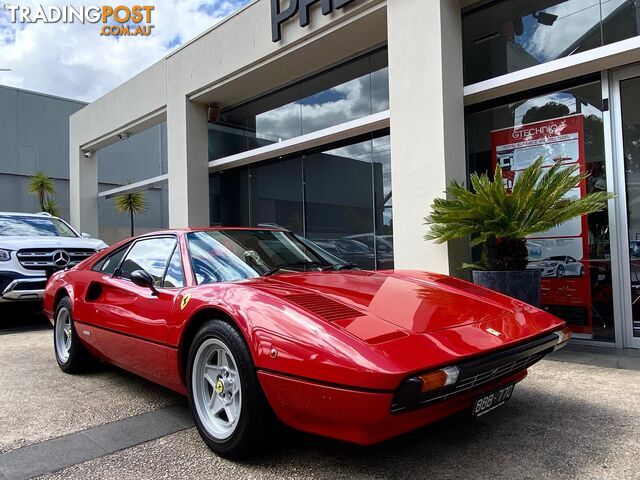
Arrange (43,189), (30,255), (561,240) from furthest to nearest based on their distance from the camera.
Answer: (43,189), (30,255), (561,240)

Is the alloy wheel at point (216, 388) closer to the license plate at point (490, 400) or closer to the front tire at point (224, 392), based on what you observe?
the front tire at point (224, 392)

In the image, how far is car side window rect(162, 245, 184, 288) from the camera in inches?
127

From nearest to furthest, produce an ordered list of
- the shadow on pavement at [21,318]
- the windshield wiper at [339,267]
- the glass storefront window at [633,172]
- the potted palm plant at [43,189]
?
the windshield wiper at [339,267] < the glass storefront window at [633,172] < the shadow on pavement at [21,318] < the potted palm plant at [43,189]

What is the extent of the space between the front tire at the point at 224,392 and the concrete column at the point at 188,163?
8.07 metres

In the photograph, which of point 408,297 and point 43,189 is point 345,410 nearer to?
point 408,297

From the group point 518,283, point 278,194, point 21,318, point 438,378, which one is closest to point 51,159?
point 21,318

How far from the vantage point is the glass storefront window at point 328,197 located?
27.3 feet

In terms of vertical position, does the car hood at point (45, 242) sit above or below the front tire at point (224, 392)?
above

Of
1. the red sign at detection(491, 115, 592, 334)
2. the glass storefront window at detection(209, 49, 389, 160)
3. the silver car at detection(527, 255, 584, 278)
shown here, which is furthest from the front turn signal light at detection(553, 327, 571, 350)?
the glass storefront window at detection(209, 49, 389, 160)

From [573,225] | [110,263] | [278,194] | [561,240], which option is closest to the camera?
[110,263]

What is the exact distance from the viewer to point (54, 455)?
8.86ft

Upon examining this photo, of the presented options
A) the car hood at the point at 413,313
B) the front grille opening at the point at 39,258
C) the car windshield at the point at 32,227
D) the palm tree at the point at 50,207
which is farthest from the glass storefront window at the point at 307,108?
the palm tree at the point at 50,207

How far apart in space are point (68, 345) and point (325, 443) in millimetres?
2960

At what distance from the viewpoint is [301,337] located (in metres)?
2.24
